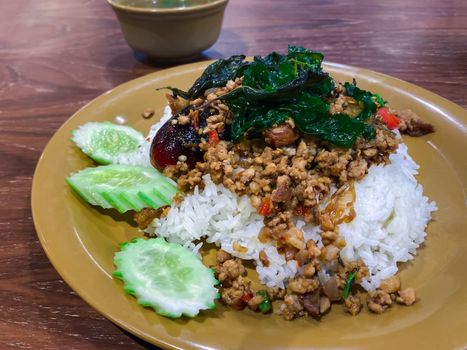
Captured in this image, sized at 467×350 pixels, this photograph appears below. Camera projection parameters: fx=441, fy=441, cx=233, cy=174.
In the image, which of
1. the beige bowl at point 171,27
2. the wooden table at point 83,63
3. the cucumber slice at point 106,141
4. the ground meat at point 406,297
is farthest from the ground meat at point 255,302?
the beige bowl at point 171,27

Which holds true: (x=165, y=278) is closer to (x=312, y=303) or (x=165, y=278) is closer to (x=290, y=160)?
(x=312, y=303)

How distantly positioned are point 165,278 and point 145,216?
0.62m

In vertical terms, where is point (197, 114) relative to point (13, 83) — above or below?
above

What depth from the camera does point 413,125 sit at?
3096mm

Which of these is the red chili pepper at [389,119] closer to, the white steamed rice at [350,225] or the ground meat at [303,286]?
the white steamed rice at [350,225]

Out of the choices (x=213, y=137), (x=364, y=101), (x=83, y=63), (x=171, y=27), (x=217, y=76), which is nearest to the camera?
(x=213, y=137)

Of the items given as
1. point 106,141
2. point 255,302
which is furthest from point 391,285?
point 106,141

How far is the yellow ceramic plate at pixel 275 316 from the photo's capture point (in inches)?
72.4

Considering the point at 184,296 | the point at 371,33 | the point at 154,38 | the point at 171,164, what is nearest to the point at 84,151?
the point at 171,164

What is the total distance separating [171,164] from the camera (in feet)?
8.90

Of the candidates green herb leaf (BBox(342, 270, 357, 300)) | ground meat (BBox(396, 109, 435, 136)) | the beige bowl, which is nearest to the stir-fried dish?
green herb leaf (BBox(342, 270, 357, 300))

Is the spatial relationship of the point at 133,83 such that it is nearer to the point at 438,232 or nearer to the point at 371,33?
the point at 438,232

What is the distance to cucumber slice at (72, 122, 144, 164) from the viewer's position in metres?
2.90

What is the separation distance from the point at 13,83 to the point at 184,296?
3.23m
